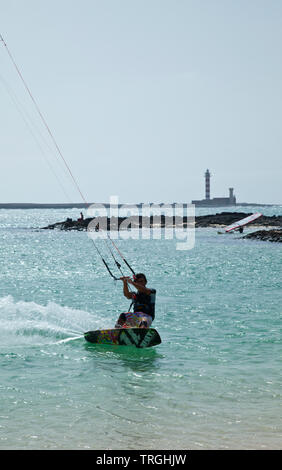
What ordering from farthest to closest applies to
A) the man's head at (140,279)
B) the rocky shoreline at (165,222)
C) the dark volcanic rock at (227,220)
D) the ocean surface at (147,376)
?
the rocky shoreline at (165,222) < the dark volcanic rock at (227,220) < the man's head at (140,279) < the ocean surface at (147,376)

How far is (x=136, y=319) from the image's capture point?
14.7m

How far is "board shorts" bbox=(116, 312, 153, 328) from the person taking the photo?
14.6 metres

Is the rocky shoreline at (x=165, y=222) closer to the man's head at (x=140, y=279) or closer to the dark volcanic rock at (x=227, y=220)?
the dark volcanic rock at (x=227, y=220)

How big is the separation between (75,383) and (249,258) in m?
38.4

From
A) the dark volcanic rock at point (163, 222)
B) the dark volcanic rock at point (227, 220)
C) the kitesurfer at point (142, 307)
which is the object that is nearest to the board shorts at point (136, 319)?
the kitesurfer at point (142, 307)

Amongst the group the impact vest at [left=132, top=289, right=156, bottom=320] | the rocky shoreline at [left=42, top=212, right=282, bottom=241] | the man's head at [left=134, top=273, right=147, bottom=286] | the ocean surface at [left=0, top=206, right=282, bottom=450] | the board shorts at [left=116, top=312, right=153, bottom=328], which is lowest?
the ocean surface at [left=0, top=206, right=282, bottom=450]

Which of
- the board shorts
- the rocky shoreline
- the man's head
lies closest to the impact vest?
the board shorts

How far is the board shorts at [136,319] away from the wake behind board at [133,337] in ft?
0.75

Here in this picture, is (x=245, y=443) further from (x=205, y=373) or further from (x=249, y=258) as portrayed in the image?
(x=249, y=258)

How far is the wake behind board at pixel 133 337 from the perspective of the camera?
14.5 metres

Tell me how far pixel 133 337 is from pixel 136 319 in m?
0.47

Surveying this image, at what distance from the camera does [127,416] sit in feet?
33.0

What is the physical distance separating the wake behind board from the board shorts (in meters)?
0.23

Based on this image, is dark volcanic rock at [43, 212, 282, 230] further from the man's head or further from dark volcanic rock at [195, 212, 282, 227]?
the man's head
